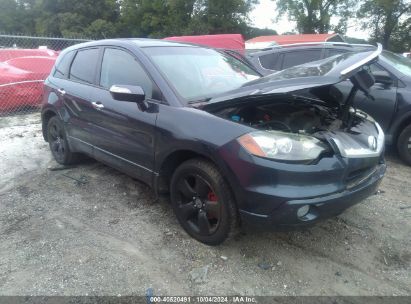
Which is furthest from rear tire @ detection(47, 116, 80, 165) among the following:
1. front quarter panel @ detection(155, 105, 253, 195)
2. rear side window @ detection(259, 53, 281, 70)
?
rear side window @ detection(259, 53, 281, 70)

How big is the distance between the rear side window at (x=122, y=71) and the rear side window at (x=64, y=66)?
0.92 metres

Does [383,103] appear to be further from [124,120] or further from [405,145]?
[124,120]

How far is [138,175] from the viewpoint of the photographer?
3.78 metres

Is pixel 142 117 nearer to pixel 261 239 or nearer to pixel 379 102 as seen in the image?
pixel 261 239

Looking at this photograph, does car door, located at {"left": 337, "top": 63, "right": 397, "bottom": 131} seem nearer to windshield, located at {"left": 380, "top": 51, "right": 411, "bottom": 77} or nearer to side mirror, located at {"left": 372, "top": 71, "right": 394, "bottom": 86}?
side mirror, located at {"left": 372, "top": 71, "right": 394, "bottom": 86}

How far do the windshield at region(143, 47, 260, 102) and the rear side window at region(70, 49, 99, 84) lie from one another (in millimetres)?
945

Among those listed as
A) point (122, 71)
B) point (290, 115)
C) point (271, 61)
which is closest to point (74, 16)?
point (271, 61)

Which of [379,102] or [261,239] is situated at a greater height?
[379,102]

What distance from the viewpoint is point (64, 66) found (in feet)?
16.5

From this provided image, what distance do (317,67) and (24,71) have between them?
8102mm

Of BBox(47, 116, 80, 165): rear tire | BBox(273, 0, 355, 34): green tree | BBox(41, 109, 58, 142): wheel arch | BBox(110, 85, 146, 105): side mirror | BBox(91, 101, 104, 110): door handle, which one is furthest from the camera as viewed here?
BBox(273, 0, 355, 34): green tree

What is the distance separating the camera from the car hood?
2785mm

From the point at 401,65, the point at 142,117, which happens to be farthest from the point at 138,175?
the point at 401,65

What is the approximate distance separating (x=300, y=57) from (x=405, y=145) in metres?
2.50
